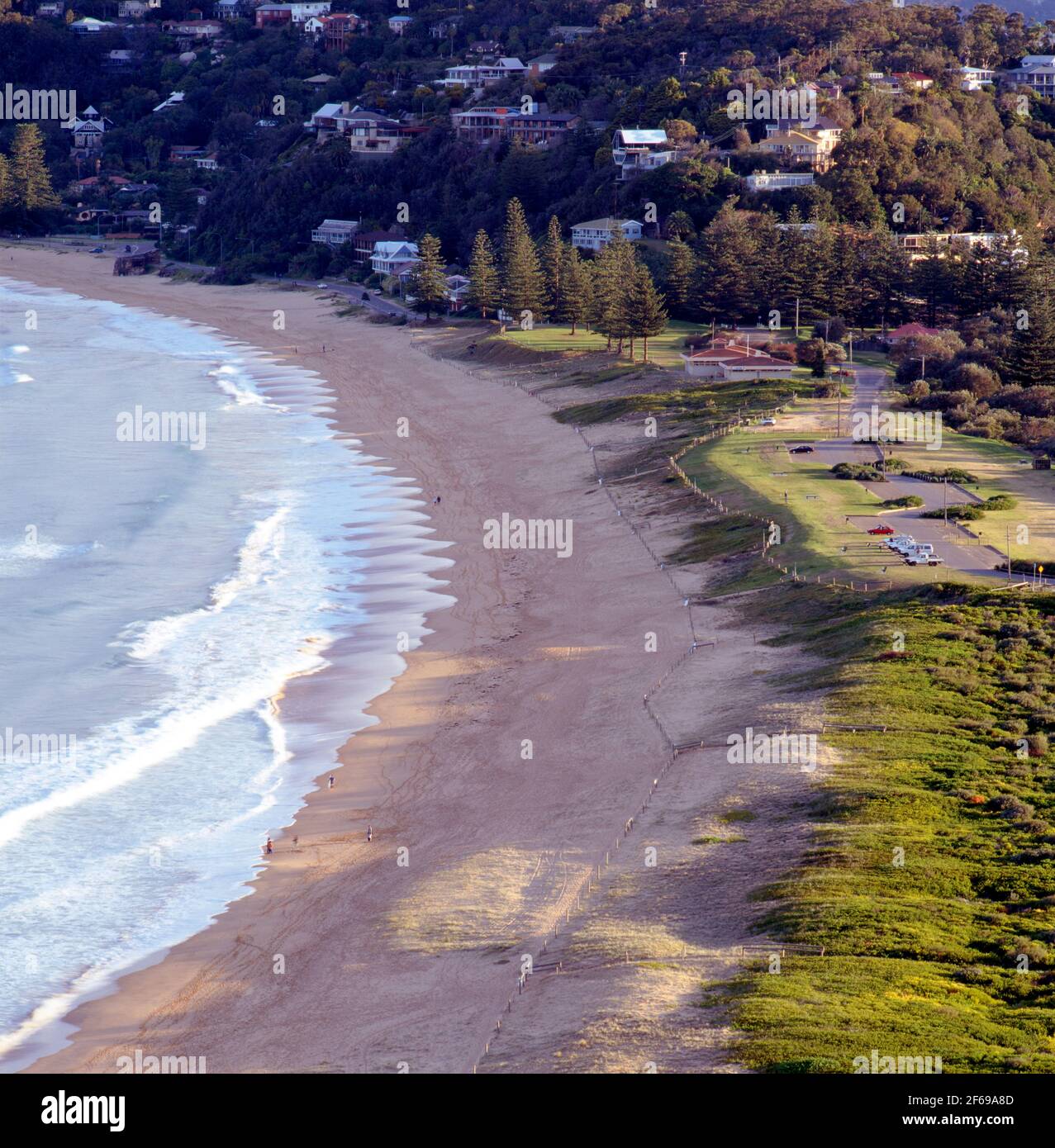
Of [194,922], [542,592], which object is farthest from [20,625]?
[194,922]

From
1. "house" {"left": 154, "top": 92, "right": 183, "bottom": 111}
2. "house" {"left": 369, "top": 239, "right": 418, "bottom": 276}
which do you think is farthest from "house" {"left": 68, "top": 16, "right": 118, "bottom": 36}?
"house" {"left": 369, "top": 239, "right": 418, "bottom": 276}

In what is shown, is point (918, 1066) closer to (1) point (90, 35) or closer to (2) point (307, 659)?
(2) point (307, 659)

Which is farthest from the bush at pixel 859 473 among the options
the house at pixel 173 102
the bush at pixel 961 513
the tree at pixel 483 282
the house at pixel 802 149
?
the house at pixel 173 102

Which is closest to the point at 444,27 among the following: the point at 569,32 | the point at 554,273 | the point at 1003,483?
the point at 569,32

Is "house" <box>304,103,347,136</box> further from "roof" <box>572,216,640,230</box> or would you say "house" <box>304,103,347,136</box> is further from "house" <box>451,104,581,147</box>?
"roof" <box>572,216,640,230</box>

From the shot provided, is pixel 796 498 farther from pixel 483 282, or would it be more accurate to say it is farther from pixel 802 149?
pixel 802 149

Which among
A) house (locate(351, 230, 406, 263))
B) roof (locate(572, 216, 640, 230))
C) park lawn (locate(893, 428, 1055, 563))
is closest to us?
park lawn (locate(893, 428, 1055, 563))

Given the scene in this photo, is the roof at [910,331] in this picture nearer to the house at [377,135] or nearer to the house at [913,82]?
the house at [913,82]
